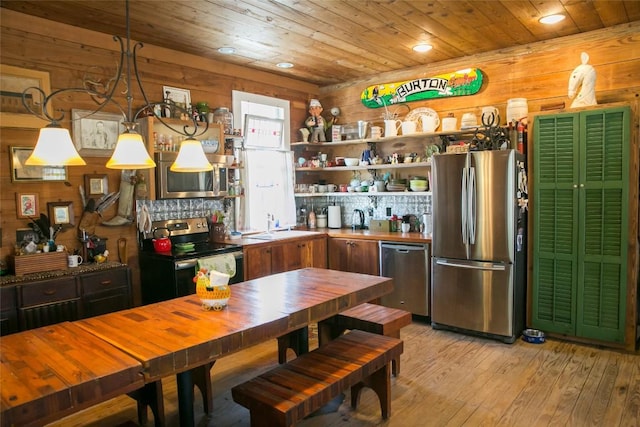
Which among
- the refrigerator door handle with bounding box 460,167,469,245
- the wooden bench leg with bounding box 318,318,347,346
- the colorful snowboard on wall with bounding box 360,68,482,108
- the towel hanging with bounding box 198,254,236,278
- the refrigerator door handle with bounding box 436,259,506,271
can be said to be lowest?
the wooden bench leg with bounding box 318,318,347,346

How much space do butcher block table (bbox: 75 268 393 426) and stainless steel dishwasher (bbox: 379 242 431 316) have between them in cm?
159

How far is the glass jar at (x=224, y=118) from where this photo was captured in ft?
14.9

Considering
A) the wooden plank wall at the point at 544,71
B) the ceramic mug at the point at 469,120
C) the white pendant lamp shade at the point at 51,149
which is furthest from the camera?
the ceramic mug at the point at 469,120

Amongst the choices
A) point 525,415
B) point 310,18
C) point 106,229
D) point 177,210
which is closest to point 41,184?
point 106,229

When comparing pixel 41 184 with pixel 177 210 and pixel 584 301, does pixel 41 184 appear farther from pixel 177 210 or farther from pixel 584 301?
pixel 584 301

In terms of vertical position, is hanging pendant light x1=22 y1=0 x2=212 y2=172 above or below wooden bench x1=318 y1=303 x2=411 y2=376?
above

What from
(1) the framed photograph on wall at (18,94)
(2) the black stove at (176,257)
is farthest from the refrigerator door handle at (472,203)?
(1) the framed photograph on wall at (18,94)

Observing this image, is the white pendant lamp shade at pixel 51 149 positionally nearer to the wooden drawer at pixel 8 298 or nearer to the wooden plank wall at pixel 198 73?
the wooden drawer at pixel 8 298

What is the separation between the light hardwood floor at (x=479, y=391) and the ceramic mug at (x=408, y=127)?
226 cm

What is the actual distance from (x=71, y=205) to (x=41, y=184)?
258mm

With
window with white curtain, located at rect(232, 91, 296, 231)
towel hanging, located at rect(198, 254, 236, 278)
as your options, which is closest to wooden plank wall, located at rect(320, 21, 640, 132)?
window with white curtain, located at rect(232, 91, 296, 231)

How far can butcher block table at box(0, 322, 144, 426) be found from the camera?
138 cm

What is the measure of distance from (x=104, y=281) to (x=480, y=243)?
10.1 ft

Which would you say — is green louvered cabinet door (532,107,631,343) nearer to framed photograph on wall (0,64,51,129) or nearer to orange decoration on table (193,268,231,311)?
orange decoration on table (193,268,231,311)
